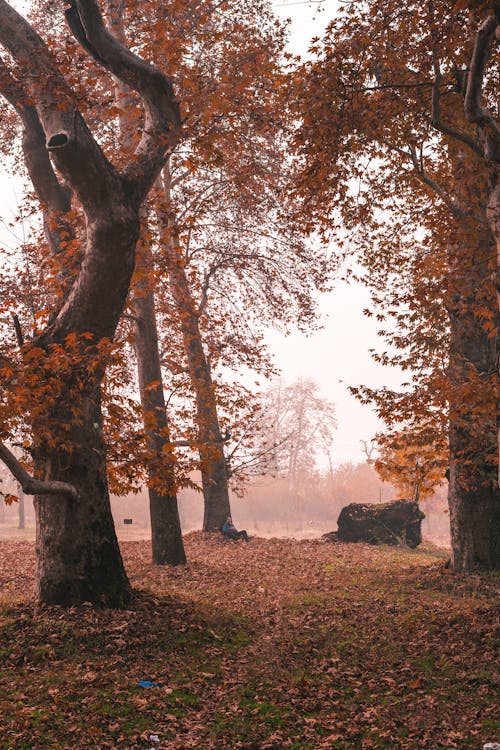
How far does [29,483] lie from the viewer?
25.5 ft

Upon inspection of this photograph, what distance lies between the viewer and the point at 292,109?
31.6ft

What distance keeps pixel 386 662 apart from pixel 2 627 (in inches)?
196

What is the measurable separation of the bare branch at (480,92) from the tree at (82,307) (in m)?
4.37

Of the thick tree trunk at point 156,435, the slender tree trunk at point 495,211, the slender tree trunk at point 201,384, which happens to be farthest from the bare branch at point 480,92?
the thick tree trunk at point 156,435

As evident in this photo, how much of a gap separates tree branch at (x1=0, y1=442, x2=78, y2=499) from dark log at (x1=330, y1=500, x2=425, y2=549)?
613 inches

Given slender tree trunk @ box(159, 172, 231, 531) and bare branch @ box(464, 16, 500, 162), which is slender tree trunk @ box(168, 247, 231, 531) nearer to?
slender tree trunk @ box(159, 172, 231, 531)

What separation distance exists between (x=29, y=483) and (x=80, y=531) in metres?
1.77

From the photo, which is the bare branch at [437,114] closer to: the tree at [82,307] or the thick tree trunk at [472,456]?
the thick tree trunk at [472,456]

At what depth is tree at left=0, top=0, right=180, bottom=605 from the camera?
870 centimetres

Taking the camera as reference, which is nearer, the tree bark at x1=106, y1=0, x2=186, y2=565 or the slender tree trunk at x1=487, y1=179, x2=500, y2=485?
the slender tree trunk at x1=487, y1=179, x2=500, y2=485

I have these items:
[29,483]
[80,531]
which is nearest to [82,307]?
[29,483]

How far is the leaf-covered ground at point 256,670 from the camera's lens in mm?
5703

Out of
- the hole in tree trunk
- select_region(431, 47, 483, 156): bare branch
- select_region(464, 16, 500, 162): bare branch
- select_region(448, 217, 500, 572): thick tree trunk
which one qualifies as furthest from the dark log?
the hole in tree trunk

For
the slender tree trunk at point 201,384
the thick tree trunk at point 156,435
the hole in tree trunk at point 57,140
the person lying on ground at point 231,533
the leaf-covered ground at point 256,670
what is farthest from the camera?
the person lying on ground at point 231,533
